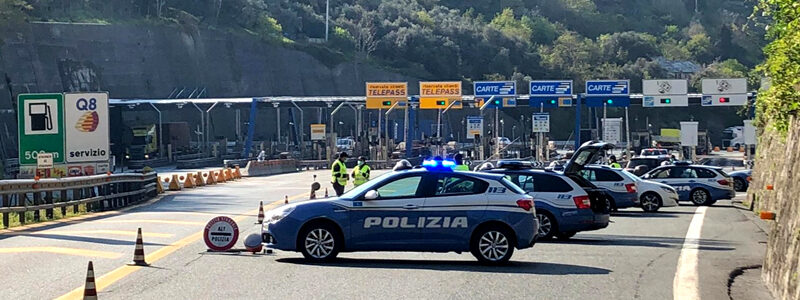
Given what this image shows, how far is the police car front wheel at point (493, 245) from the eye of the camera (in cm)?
1572

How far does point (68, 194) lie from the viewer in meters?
28.6

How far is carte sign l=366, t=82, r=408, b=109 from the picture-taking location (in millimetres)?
69625

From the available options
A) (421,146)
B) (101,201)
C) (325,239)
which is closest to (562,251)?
(325,239)

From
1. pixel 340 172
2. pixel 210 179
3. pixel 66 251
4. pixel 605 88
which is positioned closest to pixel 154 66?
pixel 605 88

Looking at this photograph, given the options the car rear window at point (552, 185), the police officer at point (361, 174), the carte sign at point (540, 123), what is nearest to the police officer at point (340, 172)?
the police officer at point (361, 174)

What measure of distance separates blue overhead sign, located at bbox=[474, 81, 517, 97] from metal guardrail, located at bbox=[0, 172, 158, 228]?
3704 cm

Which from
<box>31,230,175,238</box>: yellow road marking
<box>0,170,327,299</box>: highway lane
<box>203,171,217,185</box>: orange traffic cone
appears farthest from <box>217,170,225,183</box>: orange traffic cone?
<box>31,230,175,238</box>: yellow road marking

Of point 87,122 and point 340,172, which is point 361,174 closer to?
point 340,172

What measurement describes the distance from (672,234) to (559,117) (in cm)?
9562

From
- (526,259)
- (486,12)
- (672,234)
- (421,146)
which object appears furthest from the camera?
(486,12)

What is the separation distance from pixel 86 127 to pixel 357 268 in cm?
1910

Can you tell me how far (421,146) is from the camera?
262 ft

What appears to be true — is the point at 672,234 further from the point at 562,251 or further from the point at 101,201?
the point at 101,201

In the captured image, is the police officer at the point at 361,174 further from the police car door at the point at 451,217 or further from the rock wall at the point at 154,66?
the rock wall at the point at 154,66
